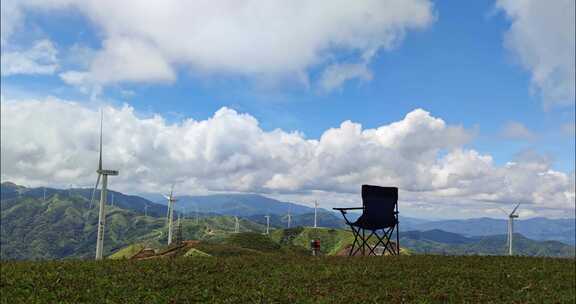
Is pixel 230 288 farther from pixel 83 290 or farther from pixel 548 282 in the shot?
pixel 548 282

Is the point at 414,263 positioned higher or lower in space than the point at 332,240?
higher

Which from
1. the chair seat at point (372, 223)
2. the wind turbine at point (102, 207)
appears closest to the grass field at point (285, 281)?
the chair seat at point (372, 223)

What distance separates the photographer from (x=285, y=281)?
42.5ft

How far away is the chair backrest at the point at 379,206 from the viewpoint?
20625 mm

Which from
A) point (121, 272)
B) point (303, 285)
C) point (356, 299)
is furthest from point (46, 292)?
point (356, 299)

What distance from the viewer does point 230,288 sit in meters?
12.1

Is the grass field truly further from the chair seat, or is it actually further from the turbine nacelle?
the turbine nacelle

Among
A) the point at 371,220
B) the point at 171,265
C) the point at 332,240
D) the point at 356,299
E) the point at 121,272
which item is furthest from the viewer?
the point at 332,240

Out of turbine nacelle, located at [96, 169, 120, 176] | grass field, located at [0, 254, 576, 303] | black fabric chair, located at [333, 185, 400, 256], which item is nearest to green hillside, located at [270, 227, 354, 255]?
turbine nacelle, located at [96, 169, 120, 176]

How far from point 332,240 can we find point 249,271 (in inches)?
5258

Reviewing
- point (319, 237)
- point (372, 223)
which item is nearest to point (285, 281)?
point (372, 223)

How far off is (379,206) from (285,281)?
9.06 m

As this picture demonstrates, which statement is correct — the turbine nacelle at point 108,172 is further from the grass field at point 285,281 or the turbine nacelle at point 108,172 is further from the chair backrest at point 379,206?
the chair backrest at point 379,206

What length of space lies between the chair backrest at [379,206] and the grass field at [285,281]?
4038 millimetres
